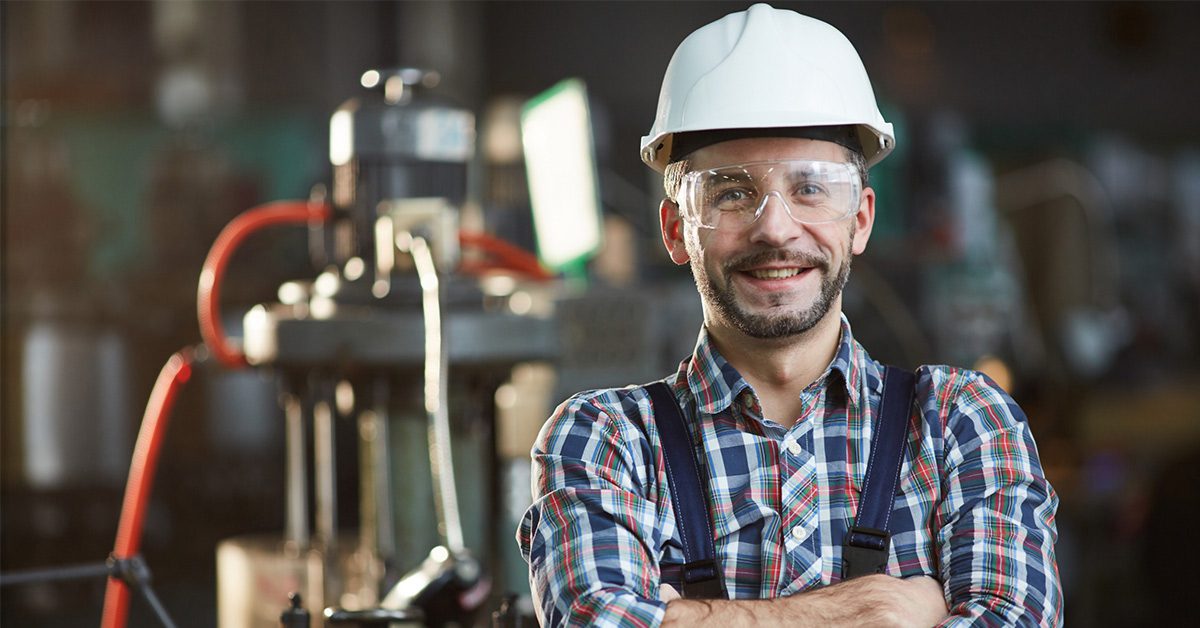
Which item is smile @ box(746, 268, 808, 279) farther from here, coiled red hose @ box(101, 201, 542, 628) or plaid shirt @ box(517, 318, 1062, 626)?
coiled red hose @ box(101, 201, 542, 628)

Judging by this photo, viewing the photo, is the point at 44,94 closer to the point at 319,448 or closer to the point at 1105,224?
the point at 319,448

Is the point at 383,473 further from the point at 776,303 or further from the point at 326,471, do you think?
the point at 776,303

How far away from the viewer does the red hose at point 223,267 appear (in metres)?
2.59

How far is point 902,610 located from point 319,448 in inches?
57.3

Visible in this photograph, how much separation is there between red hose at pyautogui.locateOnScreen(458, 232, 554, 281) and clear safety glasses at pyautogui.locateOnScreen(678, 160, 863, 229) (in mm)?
1179

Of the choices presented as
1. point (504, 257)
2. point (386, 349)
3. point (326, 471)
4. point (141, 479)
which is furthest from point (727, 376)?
point (504, 257)

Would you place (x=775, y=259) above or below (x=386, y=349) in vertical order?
above

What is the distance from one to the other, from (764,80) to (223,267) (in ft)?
4.34

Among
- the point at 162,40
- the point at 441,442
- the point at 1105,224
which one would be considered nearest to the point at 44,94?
the point at 162,40

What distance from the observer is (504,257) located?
10.1 ft

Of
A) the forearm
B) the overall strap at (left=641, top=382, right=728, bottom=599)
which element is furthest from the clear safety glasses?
the forearm

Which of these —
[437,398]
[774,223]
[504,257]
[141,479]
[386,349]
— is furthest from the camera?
[504,257]

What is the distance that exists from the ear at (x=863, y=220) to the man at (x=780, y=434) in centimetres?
1

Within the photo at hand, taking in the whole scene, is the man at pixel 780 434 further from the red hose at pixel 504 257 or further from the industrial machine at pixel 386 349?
the red hose at pixel 504 257
